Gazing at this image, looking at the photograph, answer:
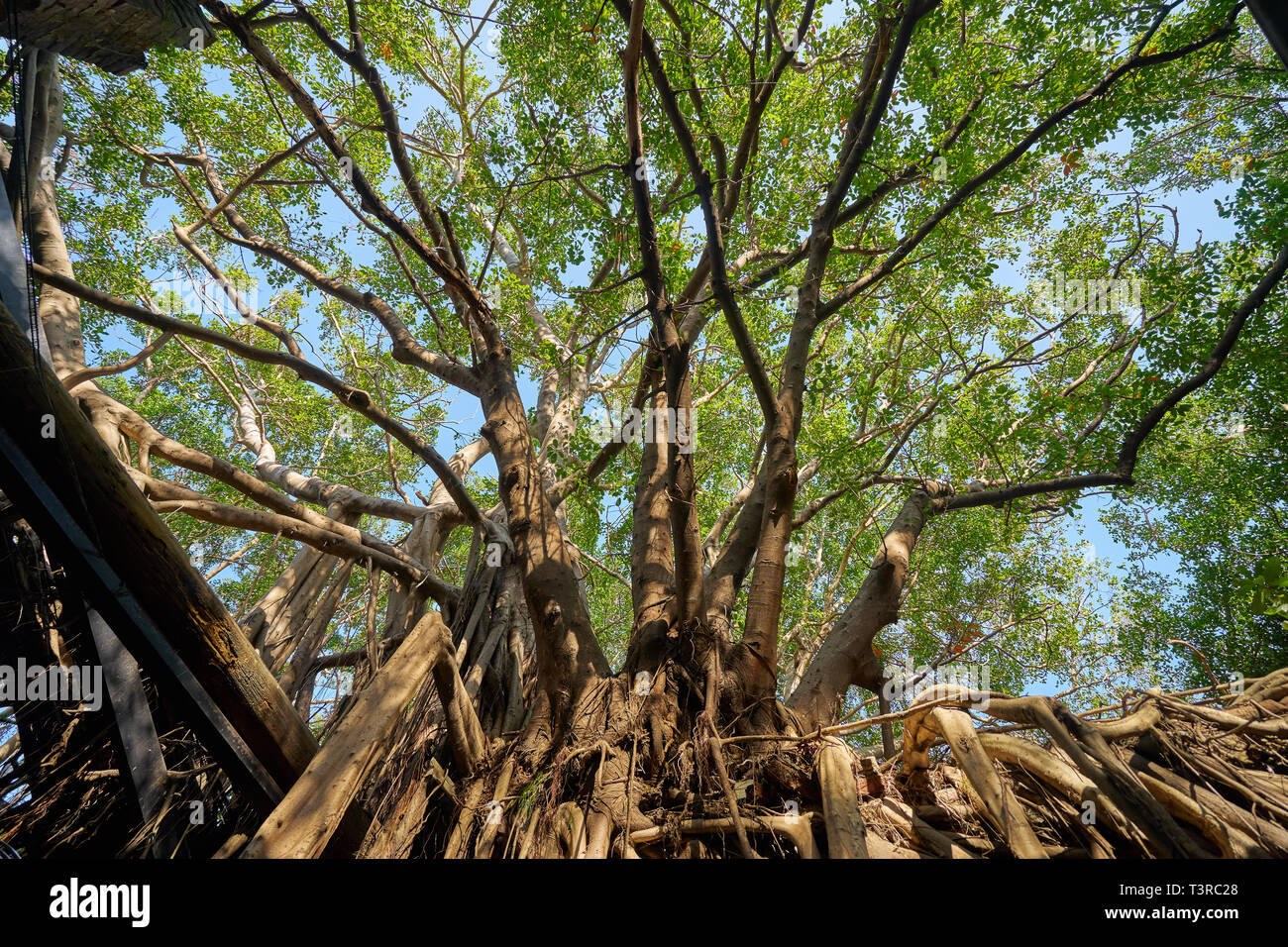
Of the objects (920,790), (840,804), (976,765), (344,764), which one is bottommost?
(920,790)

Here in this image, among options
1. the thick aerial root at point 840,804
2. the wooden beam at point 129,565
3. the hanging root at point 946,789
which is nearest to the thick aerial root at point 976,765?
the hanging root at point 946,789

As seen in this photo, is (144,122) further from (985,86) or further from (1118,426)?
(1118,426)

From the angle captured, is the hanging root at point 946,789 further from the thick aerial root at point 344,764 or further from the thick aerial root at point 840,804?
the thick aerial root at point 344,764

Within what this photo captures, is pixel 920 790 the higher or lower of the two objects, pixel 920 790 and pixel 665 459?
the lower

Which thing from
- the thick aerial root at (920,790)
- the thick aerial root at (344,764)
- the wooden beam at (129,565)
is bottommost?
the thick aerial root at (920,790)

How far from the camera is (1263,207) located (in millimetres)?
4855

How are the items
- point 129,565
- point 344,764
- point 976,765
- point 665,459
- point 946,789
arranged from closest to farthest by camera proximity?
point 129,565 < point 344,764 < point 976,765 < point 946,789 < point 665,459

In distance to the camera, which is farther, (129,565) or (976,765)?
(976,765)

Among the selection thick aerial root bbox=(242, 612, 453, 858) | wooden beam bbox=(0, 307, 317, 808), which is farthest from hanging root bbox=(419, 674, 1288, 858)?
wooden beam bbox=(0, 307, 317, 808)

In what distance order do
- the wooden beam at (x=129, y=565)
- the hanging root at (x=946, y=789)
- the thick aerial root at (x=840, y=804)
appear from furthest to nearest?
the thick aerial root at (x=840, y=804) → the hanging root at (x=946, y=789) → the wooden beam at (x=129, y=565)

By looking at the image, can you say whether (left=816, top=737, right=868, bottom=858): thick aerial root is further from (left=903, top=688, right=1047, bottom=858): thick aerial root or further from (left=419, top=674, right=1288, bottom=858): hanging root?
(left=903, top=688, right=1047, bottom=858): thick aerial root

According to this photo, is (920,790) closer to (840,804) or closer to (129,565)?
(840,804)

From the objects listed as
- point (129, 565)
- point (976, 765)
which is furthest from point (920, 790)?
point (129, 565)
